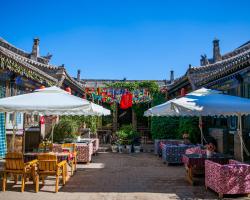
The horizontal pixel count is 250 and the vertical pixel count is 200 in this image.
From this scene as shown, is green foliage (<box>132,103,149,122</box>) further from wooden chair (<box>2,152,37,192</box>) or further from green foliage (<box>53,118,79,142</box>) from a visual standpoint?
wooden chair (<box>2,152,37,192</box>)

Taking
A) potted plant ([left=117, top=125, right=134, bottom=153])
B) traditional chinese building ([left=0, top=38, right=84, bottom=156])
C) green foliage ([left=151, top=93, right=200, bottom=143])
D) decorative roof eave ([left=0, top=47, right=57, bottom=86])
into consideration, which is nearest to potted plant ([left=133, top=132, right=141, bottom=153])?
potted plant ([left=117, top=125, right=134, bottom=153])

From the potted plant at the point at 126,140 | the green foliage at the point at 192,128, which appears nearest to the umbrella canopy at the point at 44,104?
the green foliage at the point at 192,128

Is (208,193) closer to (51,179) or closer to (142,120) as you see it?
(51,179)

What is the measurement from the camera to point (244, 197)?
5316mm

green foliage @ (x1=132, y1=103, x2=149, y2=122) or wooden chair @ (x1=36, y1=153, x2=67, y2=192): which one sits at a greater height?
green foliage @ (x1=132, y1=103, x2=149, y2=122)

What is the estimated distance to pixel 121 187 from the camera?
604 cm

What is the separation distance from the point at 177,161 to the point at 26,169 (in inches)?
201

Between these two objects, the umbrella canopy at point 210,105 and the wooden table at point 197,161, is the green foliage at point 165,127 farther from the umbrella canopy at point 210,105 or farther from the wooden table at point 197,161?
the umbrella canopy at point 210,105

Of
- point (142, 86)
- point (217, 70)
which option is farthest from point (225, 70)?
point (142, 86)

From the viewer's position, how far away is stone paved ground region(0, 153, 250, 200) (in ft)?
17.4

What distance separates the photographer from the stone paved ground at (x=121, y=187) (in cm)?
531

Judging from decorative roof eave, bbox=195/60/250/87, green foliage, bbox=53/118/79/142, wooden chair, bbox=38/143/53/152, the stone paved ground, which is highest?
decorative roof eave, bbox=195/60/250/87

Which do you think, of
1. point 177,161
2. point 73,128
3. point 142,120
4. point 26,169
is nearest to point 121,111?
point 142,120

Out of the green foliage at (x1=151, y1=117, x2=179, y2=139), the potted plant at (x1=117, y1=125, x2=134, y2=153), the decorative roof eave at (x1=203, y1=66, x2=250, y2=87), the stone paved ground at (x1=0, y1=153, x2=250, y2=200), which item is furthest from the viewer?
the green foliage at (x1=151, y1=117, x2=179, y2=139)
